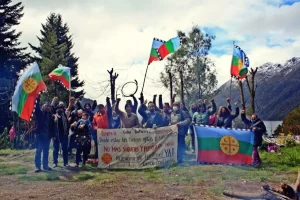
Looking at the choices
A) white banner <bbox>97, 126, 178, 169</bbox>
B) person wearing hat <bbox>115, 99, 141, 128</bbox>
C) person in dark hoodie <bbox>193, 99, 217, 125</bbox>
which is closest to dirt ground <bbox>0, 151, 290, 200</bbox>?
white banner <bbox>97, 126, 178, 169</bbox>

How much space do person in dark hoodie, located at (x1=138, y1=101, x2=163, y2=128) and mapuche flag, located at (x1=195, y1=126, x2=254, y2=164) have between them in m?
1.20

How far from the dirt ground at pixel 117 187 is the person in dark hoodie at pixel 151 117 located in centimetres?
182

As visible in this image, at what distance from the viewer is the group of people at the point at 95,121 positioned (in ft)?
35.9

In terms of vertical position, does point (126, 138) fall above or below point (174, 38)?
below

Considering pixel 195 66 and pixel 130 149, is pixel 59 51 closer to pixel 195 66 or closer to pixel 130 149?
pixel 195 66

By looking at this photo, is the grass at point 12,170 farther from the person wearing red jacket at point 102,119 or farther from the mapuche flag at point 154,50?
the mapuche flag at point 154,50

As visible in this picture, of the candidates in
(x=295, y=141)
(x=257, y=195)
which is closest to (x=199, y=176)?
(x=257, y=195)

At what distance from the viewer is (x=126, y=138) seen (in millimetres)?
11672

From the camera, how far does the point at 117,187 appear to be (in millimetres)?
8852

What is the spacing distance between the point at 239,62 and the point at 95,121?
21.2 ft

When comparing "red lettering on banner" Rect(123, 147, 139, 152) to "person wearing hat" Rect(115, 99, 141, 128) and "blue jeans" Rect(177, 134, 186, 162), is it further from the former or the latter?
"blue jeans" Rect(177, 134, 186, 162)

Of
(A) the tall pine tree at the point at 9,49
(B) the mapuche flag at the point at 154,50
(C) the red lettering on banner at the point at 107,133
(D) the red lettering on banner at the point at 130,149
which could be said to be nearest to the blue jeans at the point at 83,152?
(C) the red lettering on banner at the point at 107,133

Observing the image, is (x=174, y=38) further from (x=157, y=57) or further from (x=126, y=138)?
(x=126, y=138)

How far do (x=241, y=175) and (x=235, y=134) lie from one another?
1.84 metres
